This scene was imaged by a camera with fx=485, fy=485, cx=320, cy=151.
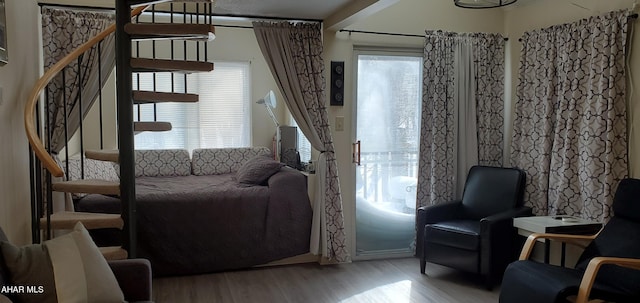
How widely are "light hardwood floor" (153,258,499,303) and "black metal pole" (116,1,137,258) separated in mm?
793

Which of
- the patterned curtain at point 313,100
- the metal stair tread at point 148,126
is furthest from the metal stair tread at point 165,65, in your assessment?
the patterned curtain at point 313,100

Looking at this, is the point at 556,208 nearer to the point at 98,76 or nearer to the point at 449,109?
the point at 449,109

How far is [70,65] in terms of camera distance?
3734 millimetres

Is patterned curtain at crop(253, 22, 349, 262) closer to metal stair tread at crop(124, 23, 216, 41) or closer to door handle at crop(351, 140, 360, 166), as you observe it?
door handle at crop(351, 140, 360, 166)

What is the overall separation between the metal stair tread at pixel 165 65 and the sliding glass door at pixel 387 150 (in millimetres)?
1651

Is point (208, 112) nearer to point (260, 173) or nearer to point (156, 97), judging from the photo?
point (260, 173)

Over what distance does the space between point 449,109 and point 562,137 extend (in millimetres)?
1014

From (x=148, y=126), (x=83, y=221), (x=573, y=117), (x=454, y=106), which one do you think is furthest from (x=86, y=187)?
(x=573, y=117)

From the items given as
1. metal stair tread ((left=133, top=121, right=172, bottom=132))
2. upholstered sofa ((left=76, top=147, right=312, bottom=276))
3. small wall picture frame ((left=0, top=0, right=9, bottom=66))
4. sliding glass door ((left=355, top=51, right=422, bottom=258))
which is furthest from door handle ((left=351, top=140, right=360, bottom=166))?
small wall picture frame ((left=0, top=0, right=9, bottom=66))

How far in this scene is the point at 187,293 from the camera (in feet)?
12.3

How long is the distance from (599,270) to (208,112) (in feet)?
15.3

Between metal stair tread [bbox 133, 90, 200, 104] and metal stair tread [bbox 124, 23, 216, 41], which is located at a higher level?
metal stair tread [bbox 124, 23, 216, 41]

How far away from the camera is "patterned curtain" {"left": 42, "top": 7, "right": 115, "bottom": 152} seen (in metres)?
3.69

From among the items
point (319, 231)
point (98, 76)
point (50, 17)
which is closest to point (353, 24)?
point (319, 231)
